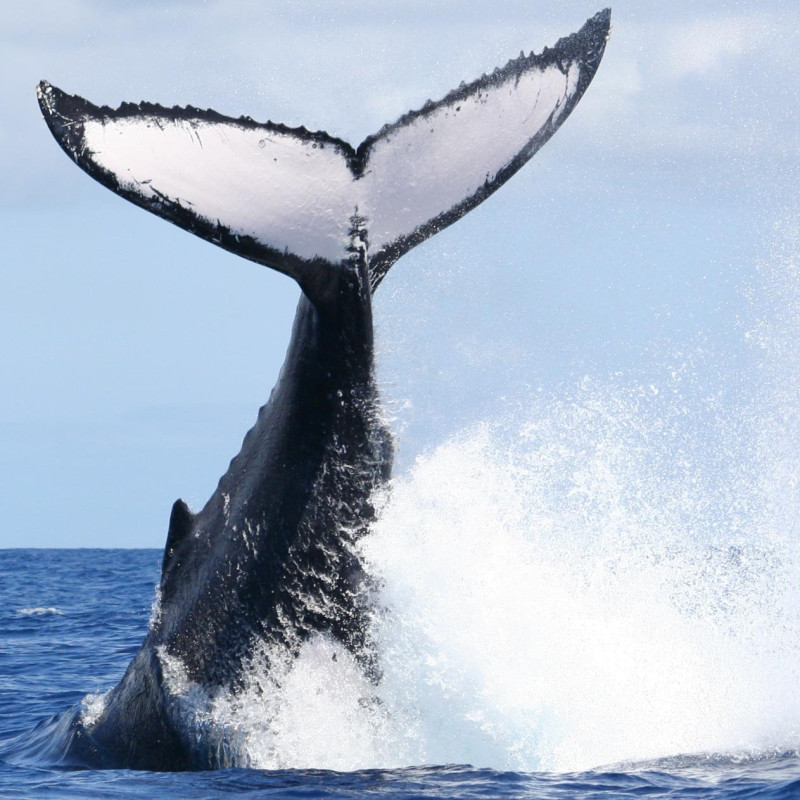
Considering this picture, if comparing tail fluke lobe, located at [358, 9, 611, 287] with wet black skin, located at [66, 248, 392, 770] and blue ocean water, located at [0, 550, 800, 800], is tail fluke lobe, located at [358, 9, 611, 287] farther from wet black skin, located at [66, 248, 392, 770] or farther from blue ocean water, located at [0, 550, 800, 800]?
blue ocean water, located at [0, 550, 800, 800]

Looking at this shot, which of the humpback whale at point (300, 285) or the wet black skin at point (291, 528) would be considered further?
the wet black skin at point (291, 528)

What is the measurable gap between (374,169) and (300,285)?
0.78 metres

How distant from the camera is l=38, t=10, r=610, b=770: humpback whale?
23.2ft

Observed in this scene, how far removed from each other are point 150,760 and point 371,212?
390cm

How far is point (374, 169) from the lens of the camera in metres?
7.66

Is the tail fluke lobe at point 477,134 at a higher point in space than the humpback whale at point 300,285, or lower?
higher

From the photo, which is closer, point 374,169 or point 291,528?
point 374,169

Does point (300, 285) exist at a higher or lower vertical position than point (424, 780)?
higher

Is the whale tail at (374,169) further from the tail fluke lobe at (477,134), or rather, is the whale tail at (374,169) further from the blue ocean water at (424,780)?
the blue ocean water at (424,780)

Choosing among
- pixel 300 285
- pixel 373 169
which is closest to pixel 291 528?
pixel 300 285

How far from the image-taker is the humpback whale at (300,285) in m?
7.08

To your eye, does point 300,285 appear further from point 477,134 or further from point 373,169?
point 477,134

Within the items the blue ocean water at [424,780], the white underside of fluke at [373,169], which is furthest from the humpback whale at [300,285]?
the blue ocean water at [424,780]

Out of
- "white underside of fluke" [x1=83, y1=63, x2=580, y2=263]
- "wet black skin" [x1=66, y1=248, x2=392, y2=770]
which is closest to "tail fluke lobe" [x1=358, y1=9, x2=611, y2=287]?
"white underside of fluke" [x1=83, y1=63, x2=580, y2=263]
